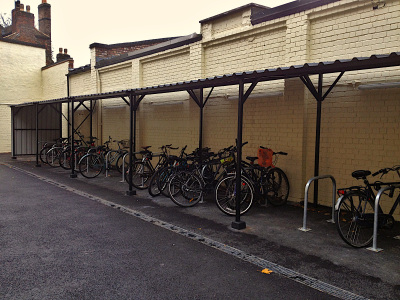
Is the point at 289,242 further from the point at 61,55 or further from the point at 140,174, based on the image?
the point at 61,55

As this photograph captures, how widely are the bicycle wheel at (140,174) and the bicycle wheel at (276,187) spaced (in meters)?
3.11

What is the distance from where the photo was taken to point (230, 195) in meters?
6.35

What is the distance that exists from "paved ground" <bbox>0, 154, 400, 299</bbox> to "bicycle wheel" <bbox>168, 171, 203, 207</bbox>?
0.19 meters

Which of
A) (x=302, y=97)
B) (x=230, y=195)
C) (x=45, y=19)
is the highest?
(x=45, y=19)

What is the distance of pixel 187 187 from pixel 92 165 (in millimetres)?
4712

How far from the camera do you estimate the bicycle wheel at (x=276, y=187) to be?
6.98 m

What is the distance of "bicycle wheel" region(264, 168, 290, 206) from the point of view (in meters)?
6.98

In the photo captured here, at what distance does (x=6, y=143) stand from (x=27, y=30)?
8613 mm

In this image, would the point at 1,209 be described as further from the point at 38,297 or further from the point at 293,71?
the point at 293,71

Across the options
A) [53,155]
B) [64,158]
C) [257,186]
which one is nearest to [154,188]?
[257,186]

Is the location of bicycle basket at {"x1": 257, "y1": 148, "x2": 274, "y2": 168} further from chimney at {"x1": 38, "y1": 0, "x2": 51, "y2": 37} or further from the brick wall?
chimney at {"x1": 38, "y1": 0, "x2": 51, "y2": 37}

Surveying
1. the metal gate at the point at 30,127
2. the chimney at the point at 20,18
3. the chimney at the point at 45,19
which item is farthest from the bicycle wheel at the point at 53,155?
the chimney at the point at 45,19

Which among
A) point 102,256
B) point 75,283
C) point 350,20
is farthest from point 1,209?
point 350,20

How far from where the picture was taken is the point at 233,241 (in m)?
4.92
